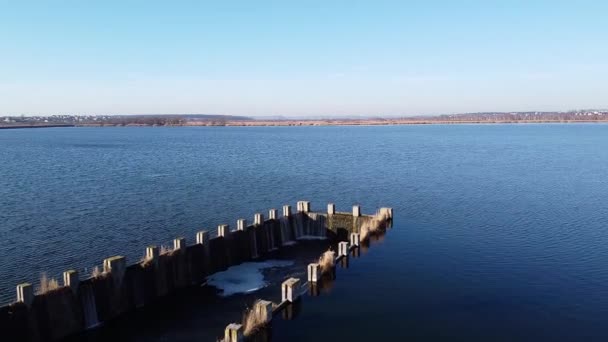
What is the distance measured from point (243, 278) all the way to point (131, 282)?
5.77m

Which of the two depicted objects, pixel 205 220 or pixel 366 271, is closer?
pixel 366 271

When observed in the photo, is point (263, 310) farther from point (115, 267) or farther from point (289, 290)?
point (115, 267)

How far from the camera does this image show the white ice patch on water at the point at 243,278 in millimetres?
23312

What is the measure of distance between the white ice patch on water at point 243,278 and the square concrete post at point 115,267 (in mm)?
4550

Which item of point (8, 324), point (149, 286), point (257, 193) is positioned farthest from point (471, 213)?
point (8, 324)

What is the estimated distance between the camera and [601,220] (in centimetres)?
3622

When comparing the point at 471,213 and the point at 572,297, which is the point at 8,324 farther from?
the point at 471,213

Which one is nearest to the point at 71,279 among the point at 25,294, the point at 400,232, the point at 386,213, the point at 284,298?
the point at 25,294

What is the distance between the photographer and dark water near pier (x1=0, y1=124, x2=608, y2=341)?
20.2 meters

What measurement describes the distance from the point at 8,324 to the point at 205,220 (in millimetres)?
19802

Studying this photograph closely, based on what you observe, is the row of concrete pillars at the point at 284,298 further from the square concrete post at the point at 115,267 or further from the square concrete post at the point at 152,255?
the square concrete post at the point at 115,267

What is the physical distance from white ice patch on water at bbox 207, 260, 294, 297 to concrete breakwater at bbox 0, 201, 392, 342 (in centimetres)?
42

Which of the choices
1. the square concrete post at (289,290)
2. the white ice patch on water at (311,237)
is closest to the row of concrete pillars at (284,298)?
the square concrete post at (289,290)

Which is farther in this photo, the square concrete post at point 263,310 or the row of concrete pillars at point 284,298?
the square concrete post at point 263,310
